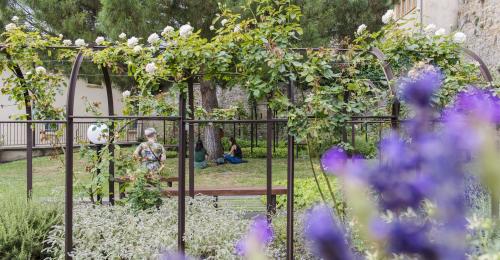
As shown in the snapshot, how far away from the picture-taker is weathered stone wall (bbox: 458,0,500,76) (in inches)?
377

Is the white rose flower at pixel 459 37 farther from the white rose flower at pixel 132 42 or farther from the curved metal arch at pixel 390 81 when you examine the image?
the white rose flower at pixel 132 42

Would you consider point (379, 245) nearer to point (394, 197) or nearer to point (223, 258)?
point (394, 197)

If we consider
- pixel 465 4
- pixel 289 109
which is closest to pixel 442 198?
pixel 289 109

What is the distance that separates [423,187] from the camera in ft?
1.76

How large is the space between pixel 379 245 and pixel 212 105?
11865mm

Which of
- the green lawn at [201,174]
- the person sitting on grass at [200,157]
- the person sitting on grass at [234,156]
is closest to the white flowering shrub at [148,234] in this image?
the green lawn at [201,174]

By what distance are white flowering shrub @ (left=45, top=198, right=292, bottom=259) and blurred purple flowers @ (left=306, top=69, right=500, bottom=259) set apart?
297cm

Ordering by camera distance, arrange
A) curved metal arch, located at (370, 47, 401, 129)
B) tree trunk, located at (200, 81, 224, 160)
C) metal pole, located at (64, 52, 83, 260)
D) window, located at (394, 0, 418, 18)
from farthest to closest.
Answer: tree trunk, located at (200, 81, 224, 160)
window, located at (394, 0, 418, 18)
metal pole, located at (64, 52, 83, 260)
curved metal arch, located at (370, 47, 401, 129)

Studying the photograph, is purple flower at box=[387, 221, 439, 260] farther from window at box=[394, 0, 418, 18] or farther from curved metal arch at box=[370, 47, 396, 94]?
window at box=[394, 0, 418, 18]

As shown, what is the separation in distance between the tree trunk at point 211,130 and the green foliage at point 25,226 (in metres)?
7.87

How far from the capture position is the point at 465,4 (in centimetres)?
1095

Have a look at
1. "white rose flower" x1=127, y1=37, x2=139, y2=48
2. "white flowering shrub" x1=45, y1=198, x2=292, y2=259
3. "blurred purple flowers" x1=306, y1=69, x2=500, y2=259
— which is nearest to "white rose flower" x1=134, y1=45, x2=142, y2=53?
"white rose flower" x1=127, y1=37, x2=139, y2=48

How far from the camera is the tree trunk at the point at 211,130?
484 inches

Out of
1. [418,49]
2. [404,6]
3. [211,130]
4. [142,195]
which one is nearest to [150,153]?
[142,195]
